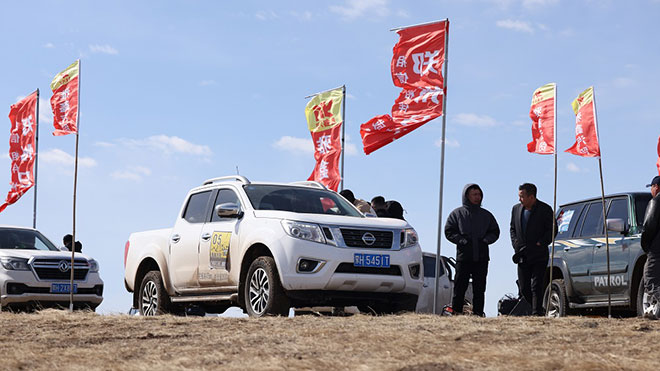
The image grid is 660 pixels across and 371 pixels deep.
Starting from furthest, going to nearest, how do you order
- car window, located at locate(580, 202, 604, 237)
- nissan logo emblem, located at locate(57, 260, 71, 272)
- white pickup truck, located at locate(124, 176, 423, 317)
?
nissan logo emblem, located at locate(57, 260, 71, 272)
car window, located at locate(580, 202, 604, 237)
white pickup truck, located at locate(124, 176, 423, 317)

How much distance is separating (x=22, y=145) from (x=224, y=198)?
55.8ft

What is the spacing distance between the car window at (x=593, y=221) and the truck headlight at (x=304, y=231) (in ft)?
17.2

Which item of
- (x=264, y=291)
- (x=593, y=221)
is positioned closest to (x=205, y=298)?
(x=264, y=291)

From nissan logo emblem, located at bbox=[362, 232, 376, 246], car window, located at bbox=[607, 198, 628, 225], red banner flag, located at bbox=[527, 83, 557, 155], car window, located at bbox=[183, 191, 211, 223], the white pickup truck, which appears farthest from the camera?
red banner flag, located at bbox=[527, 83, 557, 155]

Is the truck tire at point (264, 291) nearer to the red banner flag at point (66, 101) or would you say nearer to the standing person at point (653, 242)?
the standing person at point (653, 242)

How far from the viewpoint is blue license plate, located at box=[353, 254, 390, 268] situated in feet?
38.8

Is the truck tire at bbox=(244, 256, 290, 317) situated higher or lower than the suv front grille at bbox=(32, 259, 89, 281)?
higher

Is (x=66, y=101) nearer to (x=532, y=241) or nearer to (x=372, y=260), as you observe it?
(x=372, y=260)

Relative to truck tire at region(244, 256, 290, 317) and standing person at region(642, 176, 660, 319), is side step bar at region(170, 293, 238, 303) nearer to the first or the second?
truck tire at region(244, 256, 290, 317)

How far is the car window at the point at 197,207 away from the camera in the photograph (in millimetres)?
13703

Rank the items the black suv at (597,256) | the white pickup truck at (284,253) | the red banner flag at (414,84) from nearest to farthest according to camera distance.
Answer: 1. the white pickup truck at (284,253)
2. the black suv at (597,256)
3. the red banner flag at (414,84)

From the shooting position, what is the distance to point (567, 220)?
53.0 feet

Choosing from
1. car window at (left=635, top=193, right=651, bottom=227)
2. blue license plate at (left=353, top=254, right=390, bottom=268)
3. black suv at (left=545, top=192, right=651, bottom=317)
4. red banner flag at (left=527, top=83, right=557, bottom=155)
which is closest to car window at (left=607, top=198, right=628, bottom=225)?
black suv at (left=545, top=192, right=651, bottom=317)

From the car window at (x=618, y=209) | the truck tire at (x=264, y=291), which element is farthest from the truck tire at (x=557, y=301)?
the truck tire at (x=264, y=291)
